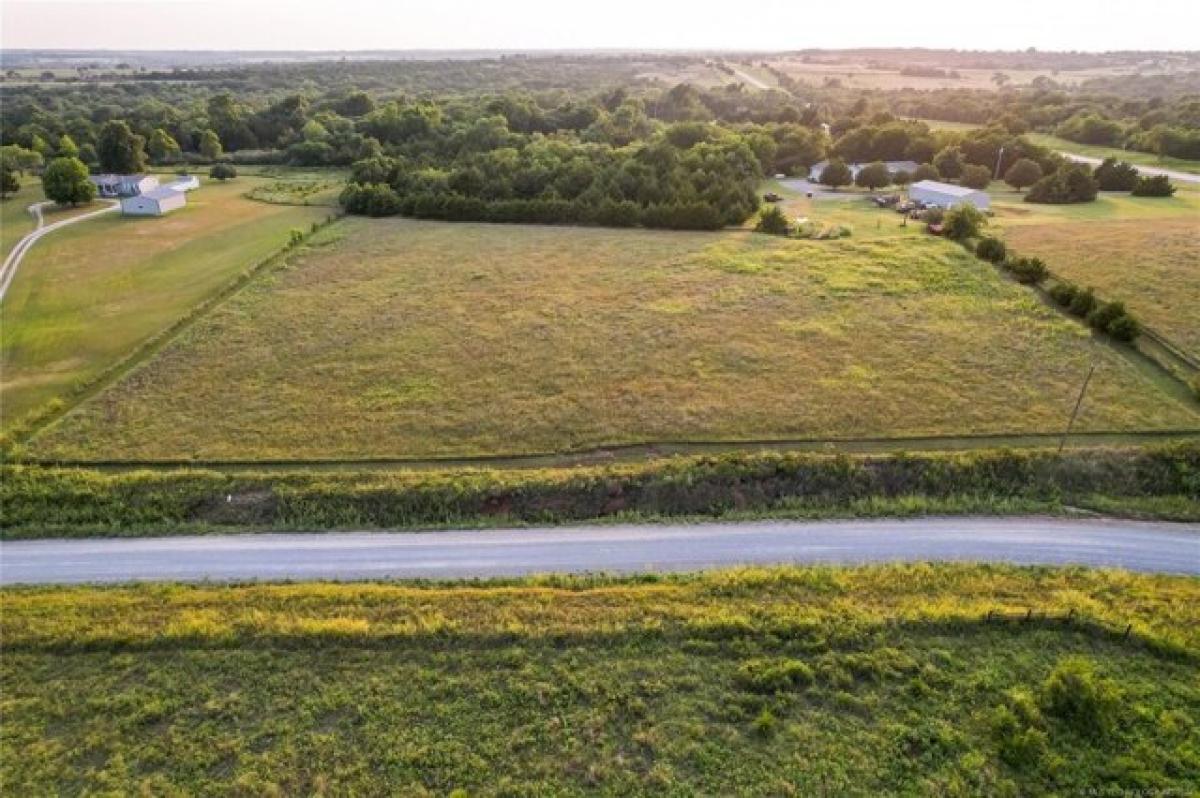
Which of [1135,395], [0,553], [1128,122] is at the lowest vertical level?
[0,553]

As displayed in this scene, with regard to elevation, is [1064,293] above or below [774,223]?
below

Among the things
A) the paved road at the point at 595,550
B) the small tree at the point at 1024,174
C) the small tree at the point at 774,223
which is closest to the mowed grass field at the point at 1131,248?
the small tree at the point at 1024,174

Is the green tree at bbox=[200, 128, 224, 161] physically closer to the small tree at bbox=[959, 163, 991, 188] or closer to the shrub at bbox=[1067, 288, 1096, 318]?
the small tree at bbox=[959, 163, 991, 188]

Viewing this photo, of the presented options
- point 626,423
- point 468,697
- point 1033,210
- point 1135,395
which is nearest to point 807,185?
point 1033,210

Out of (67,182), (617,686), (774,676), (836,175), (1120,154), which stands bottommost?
(617,686)

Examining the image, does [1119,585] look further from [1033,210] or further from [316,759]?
[1033,210]

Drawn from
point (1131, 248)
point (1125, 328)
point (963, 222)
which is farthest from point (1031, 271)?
point (1131, 248)

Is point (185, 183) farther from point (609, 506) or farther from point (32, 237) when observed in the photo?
point (609, 506)
